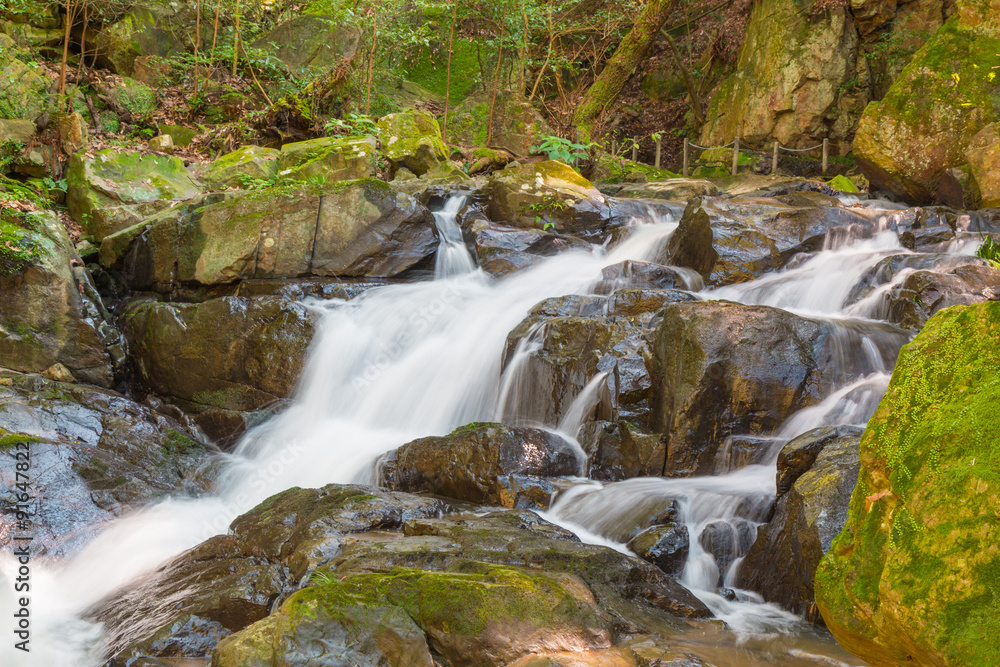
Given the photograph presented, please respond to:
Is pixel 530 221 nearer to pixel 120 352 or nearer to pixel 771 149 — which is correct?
pixel 120 352

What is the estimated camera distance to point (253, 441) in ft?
23.6

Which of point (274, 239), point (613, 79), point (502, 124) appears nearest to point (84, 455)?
point (274, 239)

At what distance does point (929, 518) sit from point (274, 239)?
311 inches

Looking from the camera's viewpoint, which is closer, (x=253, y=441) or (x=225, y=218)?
(x=253, y=441)

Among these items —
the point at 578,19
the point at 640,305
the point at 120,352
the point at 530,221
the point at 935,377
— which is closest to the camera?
the point at 935,377

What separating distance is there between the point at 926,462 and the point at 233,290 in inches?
312

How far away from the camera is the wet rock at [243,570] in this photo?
359 cm

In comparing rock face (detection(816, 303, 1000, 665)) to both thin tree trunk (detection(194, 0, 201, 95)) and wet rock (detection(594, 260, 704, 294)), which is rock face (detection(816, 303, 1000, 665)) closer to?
wet rock (detection(594, 260, 704, 294))

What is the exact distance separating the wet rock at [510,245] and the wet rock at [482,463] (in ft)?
13.3

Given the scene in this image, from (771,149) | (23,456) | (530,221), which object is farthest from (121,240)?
(771,149)

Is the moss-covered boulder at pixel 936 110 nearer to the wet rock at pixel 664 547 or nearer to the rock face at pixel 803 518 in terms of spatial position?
the rock face at pixel 803 518

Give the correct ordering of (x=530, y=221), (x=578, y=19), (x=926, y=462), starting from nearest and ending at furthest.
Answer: (x=926, y=462)
(x=530, y=221)
(x=578, y=19)

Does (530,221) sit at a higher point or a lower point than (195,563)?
higher

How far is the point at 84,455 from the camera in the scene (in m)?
5.75
